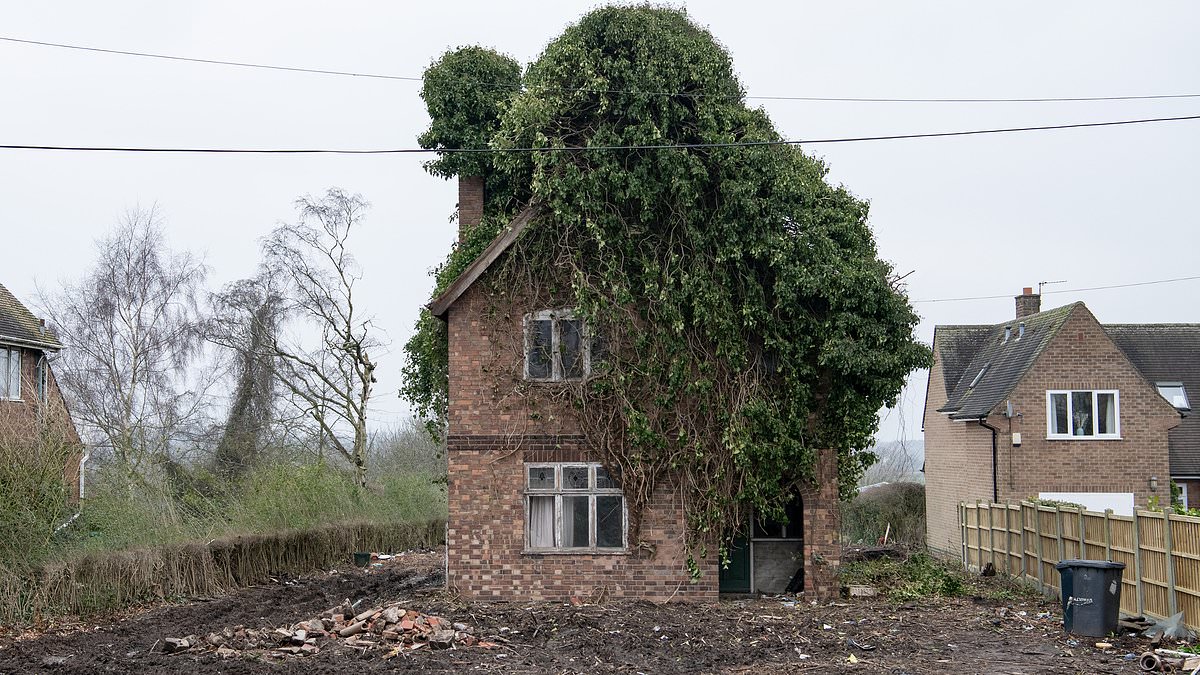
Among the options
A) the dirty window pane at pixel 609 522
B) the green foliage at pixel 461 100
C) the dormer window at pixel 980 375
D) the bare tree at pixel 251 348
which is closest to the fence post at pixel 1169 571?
the dirty window pane at pixel 609 522

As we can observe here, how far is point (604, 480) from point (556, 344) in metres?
2.58

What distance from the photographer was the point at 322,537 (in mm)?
29891

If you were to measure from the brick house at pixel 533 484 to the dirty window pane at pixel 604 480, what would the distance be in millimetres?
18

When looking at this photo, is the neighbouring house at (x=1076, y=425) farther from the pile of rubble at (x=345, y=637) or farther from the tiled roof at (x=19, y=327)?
the tiled roof at (x=19, y=327)

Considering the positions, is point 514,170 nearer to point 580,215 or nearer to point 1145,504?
point 580,215

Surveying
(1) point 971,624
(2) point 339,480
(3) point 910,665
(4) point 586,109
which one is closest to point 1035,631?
(1) point 971,624

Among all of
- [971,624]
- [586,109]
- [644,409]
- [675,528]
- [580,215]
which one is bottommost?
[971,624]

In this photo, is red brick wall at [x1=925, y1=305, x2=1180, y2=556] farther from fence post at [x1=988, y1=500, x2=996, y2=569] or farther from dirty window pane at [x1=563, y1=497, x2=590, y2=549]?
dirty window pane at [x1=563, y1=497, x2=590, y2=549]

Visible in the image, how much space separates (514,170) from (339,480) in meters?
16.9

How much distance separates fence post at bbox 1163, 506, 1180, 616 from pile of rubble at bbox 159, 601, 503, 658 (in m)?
9.67

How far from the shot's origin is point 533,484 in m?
20.0

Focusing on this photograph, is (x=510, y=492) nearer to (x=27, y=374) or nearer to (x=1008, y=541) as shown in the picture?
(x=1008, y=541)

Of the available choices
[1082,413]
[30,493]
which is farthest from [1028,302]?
[30,493]

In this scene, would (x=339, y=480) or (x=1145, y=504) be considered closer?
(x=1145, y=504)
